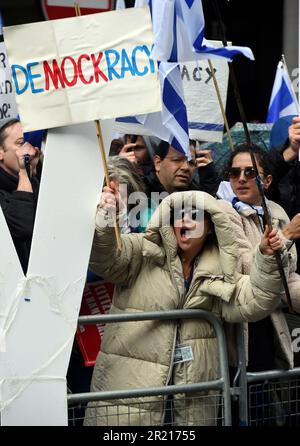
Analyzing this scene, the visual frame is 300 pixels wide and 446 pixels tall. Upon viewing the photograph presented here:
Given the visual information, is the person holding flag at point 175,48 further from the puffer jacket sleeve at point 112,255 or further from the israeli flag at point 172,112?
the puffer jacket sleeve at point 112,255

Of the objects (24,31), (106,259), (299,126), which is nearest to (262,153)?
(299,126)

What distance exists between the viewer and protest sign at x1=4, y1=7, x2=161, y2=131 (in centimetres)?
511

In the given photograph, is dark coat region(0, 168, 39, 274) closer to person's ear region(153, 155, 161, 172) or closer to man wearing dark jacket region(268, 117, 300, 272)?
person's ear region(153, 155, 161, 172)

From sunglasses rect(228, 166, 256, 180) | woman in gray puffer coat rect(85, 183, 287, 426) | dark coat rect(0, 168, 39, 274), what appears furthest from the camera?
sunglasses rect(228, 166, 256, 180)

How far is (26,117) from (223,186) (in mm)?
1463

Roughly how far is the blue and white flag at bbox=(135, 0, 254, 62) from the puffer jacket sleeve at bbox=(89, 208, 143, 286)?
0.95 meters

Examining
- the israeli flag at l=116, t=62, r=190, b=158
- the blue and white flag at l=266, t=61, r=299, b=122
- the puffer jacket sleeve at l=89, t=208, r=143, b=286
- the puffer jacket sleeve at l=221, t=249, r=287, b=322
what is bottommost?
the puffer jacket sleeve at l=221, t=249, r=287, b=322

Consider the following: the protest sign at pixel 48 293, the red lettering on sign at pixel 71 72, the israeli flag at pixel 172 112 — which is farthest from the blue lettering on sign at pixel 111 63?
the israeli flag at pixel 172 112

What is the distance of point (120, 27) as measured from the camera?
5211 millimetres

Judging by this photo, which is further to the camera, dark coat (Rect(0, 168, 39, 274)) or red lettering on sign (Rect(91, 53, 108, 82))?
dark coat (Rect(0, 168, 39, 274))

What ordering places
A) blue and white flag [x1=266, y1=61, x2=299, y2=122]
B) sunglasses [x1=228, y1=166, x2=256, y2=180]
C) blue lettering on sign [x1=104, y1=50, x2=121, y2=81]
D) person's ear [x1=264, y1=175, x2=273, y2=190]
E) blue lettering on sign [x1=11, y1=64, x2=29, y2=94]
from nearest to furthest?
blue lettering on sign [x1=11, y1=64, x2=29, y2=94] < blue lettering on sign [x1=104, y1=50, x2=121, y2=81] < sunglasses [x1=228, y1=166, x2=256, y2=180] < person's ear [x1=264, y1=175, x2=273, y2=190] < blue and white flag [x1=266, y1=61, x2=299, y2=122]

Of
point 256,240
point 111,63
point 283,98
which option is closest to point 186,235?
point 256,240

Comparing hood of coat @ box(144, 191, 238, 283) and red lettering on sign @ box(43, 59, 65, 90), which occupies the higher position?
red lettering on sign @ box(43, 59, 65, 90)

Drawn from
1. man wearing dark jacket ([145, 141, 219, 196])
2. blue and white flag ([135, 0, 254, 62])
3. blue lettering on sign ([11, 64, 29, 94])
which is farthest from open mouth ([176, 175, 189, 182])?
blue lettering on sign ([11, 64, 29, 94])
